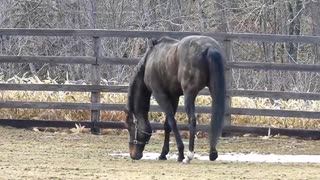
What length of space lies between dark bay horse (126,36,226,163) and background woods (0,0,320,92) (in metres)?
9.16

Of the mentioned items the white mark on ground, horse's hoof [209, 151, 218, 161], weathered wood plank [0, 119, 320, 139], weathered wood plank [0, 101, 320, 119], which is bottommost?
weathered wood plank [0, 119, 320, 139]

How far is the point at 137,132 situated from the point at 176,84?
1.02 meters

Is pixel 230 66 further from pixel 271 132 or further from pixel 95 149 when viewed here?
pixel 95 149

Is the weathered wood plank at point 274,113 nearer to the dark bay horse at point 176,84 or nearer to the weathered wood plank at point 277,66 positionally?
the weathered wood plank at point 277,66

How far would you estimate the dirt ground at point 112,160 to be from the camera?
32.8 feet

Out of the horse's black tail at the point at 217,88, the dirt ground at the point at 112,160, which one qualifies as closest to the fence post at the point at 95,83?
the dirt ground at the point at 112,160

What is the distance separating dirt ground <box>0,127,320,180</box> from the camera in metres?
10.0

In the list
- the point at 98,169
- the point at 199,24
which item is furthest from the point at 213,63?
the point at 199,24

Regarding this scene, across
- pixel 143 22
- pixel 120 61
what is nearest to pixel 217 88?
pixel 120 61

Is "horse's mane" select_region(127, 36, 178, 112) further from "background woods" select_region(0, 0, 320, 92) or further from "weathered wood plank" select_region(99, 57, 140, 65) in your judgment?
"background woods" select_region(0, 0, 320, 92)

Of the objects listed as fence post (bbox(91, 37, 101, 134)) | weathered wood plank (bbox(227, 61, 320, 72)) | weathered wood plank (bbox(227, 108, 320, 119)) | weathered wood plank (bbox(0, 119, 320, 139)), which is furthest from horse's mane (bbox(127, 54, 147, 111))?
fence post (bbox(91, 37, 101, 134))

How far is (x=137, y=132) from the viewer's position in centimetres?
1241

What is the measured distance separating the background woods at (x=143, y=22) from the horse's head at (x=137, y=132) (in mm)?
9096

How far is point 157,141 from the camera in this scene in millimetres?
14602
